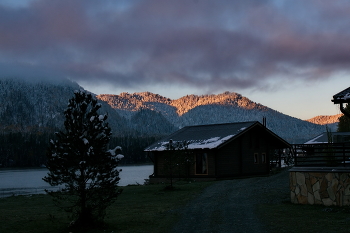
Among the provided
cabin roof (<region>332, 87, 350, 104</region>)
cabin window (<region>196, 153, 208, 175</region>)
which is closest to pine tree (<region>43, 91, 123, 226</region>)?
cabin roof (<region>332, 87, 350, 104</region>)

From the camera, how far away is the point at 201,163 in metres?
41.3

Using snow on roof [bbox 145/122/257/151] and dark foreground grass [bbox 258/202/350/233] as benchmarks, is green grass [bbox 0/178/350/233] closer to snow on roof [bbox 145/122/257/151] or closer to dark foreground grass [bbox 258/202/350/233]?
dark foreground grass [bbox 258/202/350/233]

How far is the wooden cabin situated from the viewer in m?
40.4

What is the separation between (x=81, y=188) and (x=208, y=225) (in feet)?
15.3

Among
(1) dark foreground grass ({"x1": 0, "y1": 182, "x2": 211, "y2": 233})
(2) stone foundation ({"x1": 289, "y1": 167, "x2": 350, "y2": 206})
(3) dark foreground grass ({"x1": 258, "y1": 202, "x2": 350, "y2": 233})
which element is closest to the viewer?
(3) dark foreground grass ({"x1": 258, "y1": 202, "x2": 350, "y2": 233})

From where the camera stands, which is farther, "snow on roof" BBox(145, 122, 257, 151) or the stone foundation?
"snow on roof" BBox(145, 122, 257, 151)

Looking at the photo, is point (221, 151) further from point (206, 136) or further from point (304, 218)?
point (304, 218)

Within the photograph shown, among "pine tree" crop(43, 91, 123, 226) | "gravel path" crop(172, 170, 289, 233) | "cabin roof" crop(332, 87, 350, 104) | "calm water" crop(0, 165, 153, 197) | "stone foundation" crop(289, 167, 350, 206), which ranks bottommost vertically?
"calm water" crop(0, 165, 153, 197)

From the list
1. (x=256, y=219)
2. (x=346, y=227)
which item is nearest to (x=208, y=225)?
(x=256, y=219)

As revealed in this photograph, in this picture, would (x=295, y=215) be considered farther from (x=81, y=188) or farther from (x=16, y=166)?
(x=16, y=166)

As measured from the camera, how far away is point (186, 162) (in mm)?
40750

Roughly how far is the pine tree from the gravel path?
3060 mm

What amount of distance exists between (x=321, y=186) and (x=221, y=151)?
76.4 ft

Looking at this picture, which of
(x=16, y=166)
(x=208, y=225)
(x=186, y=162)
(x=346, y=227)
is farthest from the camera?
(x=16, y=166)
